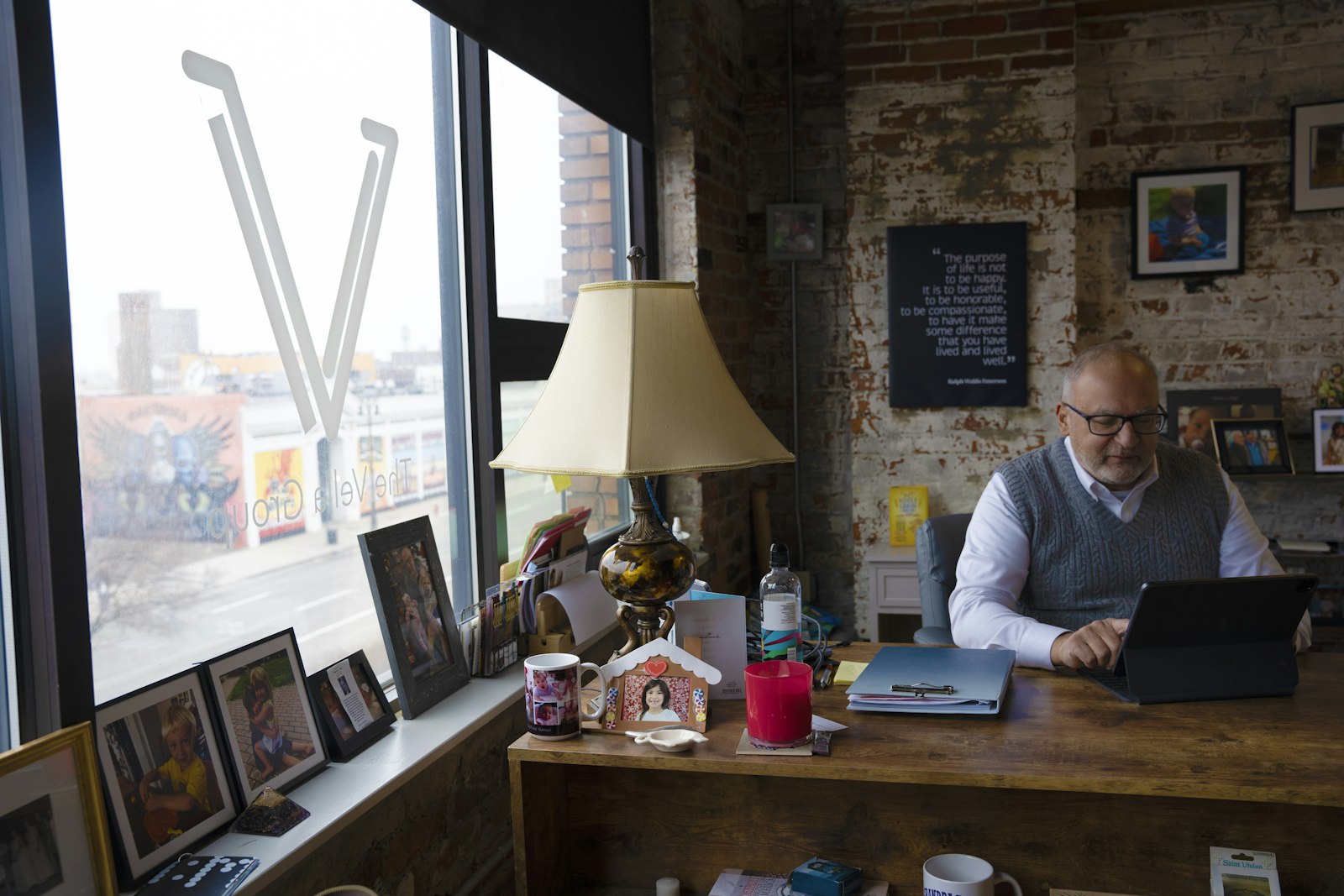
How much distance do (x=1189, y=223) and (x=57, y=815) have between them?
4480 millimetres

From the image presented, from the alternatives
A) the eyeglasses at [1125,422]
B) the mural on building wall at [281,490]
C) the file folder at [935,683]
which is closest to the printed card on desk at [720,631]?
the file folder at [935,683]

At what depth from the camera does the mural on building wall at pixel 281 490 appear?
5.83 feet

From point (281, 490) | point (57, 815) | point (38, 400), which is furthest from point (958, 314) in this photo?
point (57, 815)

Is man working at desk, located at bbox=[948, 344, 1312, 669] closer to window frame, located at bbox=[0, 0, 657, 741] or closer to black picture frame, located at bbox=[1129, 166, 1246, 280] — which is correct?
window frame, located at bbox=[0, 0, 657, 741]

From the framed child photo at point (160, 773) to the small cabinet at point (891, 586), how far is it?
2.99 metres

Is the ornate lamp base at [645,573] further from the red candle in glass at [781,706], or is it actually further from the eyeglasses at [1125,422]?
the eyeglasses at [1125,422]

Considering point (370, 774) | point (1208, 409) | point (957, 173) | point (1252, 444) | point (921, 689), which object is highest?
point (957, 173)

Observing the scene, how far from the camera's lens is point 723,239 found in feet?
14.2

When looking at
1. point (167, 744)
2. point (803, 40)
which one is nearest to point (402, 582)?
point (167, 744)

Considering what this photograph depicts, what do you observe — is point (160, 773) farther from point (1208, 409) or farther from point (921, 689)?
point (1208, 409)

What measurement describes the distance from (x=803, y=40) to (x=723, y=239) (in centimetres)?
108

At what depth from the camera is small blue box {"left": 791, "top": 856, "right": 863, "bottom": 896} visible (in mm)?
1661

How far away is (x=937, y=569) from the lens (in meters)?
2.80

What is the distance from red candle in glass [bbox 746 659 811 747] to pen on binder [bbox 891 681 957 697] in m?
0.22
